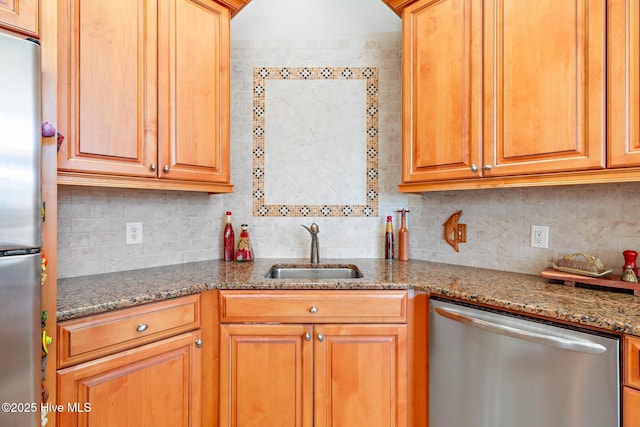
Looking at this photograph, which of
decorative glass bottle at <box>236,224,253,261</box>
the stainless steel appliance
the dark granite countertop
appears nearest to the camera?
the stainless steel appliance

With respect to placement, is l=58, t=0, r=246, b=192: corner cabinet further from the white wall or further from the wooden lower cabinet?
the wooden lower cabinet

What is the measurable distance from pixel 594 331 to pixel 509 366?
30 centimetres

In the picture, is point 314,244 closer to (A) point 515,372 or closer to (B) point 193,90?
(B) point 193,90

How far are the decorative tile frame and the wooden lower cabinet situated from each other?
2.85 feet

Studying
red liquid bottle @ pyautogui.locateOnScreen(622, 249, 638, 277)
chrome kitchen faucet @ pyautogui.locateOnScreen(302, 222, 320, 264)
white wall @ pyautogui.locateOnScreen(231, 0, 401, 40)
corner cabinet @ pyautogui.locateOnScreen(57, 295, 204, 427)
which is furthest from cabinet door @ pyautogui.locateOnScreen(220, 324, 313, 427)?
white wall @ pyautogui.locateOnScreen(231, 0, 401, 40)

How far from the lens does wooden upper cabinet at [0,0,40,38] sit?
91 centimetres

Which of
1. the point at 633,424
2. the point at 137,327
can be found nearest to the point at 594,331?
the point at 633,424

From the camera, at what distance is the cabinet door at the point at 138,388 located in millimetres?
1127

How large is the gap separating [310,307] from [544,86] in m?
1.31

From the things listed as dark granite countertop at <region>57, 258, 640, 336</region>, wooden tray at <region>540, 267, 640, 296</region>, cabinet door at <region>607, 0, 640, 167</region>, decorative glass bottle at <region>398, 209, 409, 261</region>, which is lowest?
dark granite countertop at <region>57, 258, 640, 336</region>

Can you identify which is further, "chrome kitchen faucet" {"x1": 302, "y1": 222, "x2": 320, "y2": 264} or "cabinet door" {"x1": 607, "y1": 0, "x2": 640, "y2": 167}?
"chrome kitchen faucet" {"x1": 302, "y1": 222, "x2": 320, "y2": 264}

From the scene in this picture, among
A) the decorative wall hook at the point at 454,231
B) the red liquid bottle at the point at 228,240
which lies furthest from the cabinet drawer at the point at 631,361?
the red liquid bottle at the point at 228,240

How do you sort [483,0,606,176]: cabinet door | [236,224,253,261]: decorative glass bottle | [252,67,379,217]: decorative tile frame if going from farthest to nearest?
1. [252,67,379,217]: decorative tile frame
2. [236,224,253,261]: decorative glass bottle
3. [483,0,606,176]: cabinet door

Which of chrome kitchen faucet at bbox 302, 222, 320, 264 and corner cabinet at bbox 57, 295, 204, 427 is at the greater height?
chrome kitchen faucet at bbox 302, 222, 320, 264
